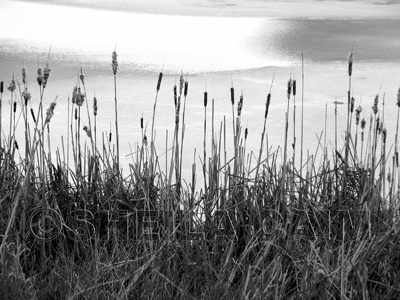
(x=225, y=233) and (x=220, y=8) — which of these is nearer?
(x=225, y=233)

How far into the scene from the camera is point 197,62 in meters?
4.67

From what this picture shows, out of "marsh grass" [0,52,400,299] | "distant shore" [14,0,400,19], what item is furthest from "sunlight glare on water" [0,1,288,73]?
"marsh grass" [0,52,400,299]

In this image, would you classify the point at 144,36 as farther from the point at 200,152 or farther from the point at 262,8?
the point at 200,152

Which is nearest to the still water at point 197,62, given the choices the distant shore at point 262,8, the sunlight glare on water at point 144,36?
the sunlight glare on water at point 144,36

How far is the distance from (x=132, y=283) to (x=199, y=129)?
73.0 inches

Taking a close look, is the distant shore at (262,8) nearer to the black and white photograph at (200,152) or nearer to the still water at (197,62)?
the black and white photograph at (200,152)

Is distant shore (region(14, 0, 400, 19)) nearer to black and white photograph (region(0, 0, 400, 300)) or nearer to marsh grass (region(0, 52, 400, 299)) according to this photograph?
black and white photograph (region(0, 0, 400, 300))

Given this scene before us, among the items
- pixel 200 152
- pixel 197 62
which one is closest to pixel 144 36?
pixel 197 62

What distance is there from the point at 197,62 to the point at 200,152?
1629 millimetres

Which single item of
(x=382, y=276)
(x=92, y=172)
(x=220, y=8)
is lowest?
(x=382, y=276)

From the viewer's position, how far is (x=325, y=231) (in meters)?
1.91

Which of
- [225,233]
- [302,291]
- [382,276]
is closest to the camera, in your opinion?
[302,291]

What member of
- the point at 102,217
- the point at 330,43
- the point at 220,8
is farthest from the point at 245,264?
the point at 220,8

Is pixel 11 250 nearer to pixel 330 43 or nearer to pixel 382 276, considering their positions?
pixel 382 276
